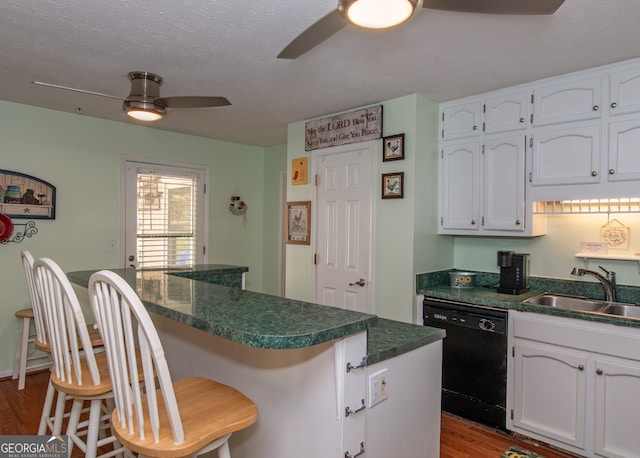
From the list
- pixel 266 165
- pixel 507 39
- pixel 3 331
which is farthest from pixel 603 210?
pixel 3 331

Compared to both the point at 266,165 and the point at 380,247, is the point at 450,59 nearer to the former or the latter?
the point at 380,247

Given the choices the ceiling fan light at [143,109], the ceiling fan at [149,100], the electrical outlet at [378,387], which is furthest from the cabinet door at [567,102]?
the ceiling fan light at [143,109]

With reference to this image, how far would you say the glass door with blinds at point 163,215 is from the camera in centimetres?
415

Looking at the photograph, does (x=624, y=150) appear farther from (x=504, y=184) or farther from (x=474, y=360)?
(x=474, y=360)

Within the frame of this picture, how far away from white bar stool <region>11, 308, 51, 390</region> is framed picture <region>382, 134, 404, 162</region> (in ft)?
10.1

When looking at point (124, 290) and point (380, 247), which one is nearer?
point (124, 290)

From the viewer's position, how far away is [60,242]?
3686 millimetres

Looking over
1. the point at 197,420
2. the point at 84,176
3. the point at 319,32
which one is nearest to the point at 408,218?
the point at 319,32

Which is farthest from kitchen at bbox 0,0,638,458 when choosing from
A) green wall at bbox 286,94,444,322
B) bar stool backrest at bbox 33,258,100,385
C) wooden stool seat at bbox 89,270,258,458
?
bar stool backrest at bbox 33,258,100,385

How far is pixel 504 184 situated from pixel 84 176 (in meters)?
3.66

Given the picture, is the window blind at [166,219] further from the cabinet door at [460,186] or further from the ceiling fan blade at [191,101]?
the cabinet door at [460,186]

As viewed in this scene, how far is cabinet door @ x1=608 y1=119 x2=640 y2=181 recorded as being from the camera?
235cm

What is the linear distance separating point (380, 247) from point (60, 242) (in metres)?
2.89

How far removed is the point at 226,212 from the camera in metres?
4.91
